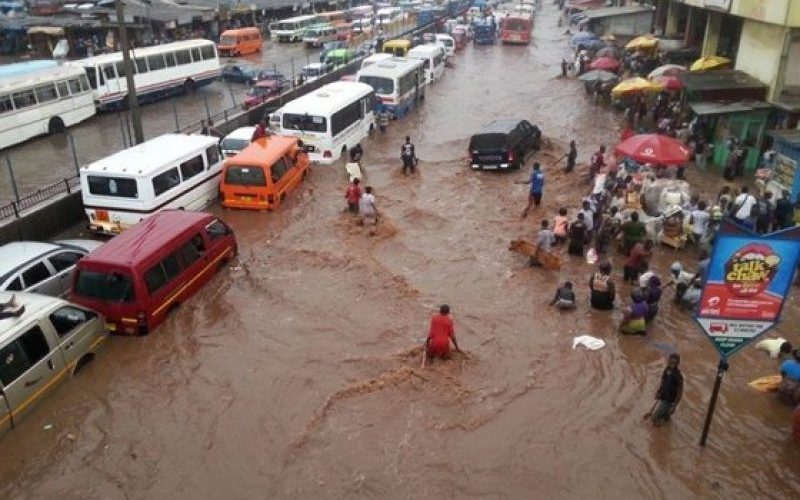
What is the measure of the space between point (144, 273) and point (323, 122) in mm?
10783

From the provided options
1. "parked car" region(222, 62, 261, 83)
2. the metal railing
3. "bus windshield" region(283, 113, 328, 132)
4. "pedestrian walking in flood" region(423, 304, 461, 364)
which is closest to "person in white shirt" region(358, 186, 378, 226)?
"bus windshield" region(283, 113, 328, 132)

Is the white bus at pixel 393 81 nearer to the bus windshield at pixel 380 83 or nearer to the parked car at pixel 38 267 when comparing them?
the bus windshield at pixel 380 83

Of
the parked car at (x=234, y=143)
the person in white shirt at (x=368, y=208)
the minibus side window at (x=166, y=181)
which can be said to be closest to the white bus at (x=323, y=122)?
the parked car at (x=234, y=143)

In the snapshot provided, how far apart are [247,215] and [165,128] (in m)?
11.1

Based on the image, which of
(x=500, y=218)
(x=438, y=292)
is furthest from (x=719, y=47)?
(x=438, y=292)

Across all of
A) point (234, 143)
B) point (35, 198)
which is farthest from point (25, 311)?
point (234, 143)

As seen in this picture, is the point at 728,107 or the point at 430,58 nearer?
the point at 728,107

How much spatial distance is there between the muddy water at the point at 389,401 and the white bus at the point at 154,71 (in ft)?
53.5

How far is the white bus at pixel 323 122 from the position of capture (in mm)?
20609

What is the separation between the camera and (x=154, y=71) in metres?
29.8

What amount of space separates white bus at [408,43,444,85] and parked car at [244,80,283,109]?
28.1 ft

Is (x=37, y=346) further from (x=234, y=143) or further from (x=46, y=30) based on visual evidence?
(x=46, y=30)

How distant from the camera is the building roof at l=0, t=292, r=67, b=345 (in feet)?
28.7

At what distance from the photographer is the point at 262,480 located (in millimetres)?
8320
